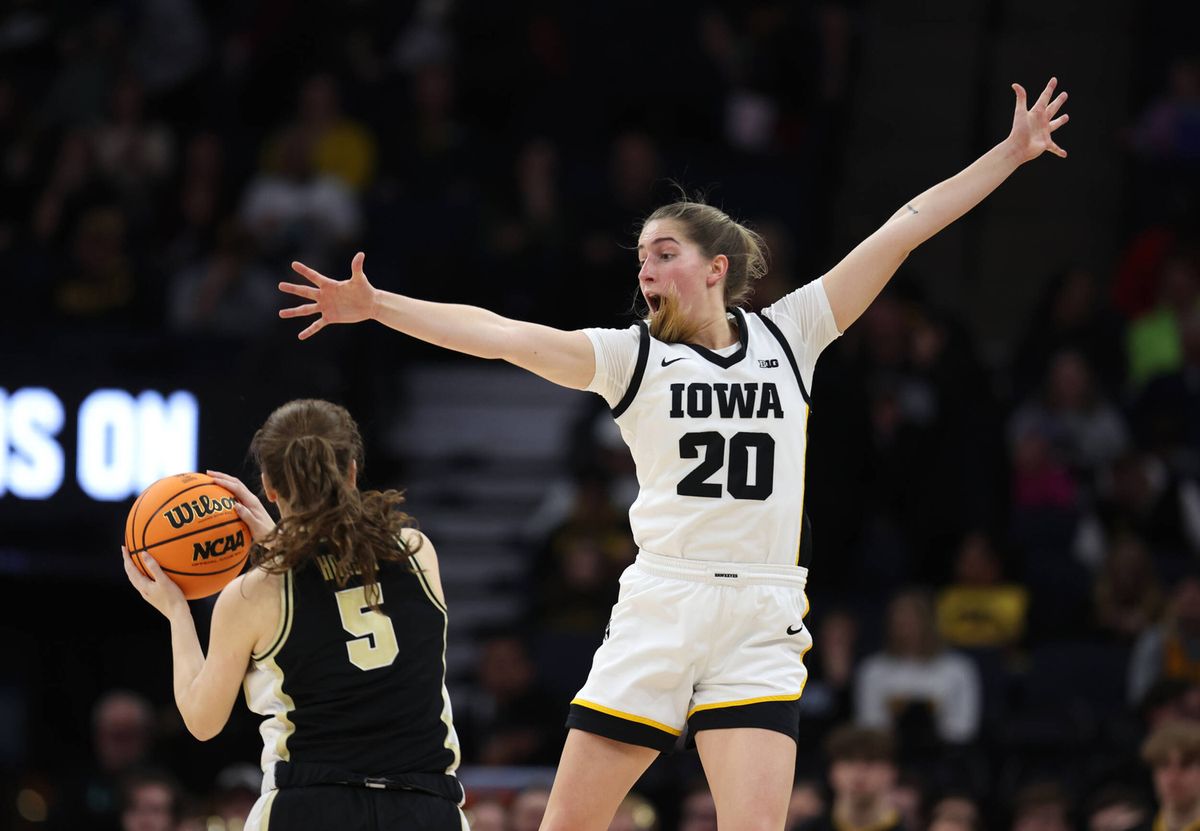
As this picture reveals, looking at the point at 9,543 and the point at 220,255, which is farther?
the point at 220,255

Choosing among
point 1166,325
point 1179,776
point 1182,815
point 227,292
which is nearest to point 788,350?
point 1179,776

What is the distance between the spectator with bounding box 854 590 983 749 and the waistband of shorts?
5.78m

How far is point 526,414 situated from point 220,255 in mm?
2575

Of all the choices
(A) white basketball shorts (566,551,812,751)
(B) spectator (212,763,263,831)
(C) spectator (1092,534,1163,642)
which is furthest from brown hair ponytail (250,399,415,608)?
(C) spectator (1092,534,1163,642)

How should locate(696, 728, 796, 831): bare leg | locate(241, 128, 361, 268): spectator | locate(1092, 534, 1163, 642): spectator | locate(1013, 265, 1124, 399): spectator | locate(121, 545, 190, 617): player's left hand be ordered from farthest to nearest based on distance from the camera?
locate(1013, 265, 1124, 399): spectator
locate(241, 128, 361, 268): spectator
locate(1092, 534, 1163, 642): spectator
locate(696, 728, 796, 831): bare leg
locate(121, 545, 190, 617): player's left hand

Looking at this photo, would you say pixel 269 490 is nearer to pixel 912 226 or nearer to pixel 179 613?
pixel 179 613

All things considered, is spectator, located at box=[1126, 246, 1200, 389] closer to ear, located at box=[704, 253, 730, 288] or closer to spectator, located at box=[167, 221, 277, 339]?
spectator, located at box=[167, 221, 277, 339]

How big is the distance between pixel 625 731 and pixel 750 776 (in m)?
0.41

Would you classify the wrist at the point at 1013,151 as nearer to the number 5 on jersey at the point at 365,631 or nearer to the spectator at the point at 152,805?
the number 5 on jersey at the point at 365,631

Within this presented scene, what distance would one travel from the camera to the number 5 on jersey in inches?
207

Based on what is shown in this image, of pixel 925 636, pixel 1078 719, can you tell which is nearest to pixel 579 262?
pixel 925 636

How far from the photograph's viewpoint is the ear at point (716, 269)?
20.0 feet

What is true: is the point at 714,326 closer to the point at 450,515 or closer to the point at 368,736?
the point at 368,736

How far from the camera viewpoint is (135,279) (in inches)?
536
